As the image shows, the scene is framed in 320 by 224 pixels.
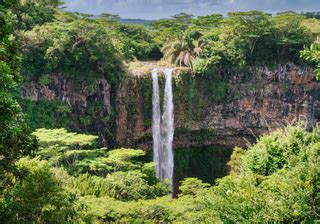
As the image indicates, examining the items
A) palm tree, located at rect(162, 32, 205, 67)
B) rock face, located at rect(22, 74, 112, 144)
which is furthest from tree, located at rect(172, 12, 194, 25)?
rock face, located at rect(22, 74, 112, 144)

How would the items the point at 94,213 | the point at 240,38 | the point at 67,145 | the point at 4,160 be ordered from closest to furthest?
1. the point at 4,160
2. the point at 94,213
3. the point at 67,145
4. the point at 240,38

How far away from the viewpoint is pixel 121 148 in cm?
1686

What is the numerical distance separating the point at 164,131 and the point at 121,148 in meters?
7.10

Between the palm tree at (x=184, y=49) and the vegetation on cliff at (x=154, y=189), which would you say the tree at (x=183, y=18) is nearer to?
the palm tree at (x=184, y=49)

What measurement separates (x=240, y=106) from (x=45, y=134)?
45.0ft

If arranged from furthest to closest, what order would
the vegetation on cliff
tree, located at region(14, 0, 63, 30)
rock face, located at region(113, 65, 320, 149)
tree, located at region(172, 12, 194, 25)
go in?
tree, located at region(172, 12, 194, 25), rock face, located at region(113, 65, 320, 149), tree, located at region(14, 0, 63, 30), the vegetation on cliff

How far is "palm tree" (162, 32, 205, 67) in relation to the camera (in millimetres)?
24312

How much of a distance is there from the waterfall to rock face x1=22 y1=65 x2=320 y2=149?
37 cm

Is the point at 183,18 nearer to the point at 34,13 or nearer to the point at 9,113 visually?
the point at 34,13

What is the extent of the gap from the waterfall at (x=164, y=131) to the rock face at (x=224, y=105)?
366 mm

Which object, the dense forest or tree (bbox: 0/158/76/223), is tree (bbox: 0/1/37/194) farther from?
tree (bbox: 0/158/76/223)

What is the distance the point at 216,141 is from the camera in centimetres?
2591

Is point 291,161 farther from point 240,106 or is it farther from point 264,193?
point 240,106

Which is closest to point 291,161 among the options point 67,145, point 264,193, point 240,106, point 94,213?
point 264,193
